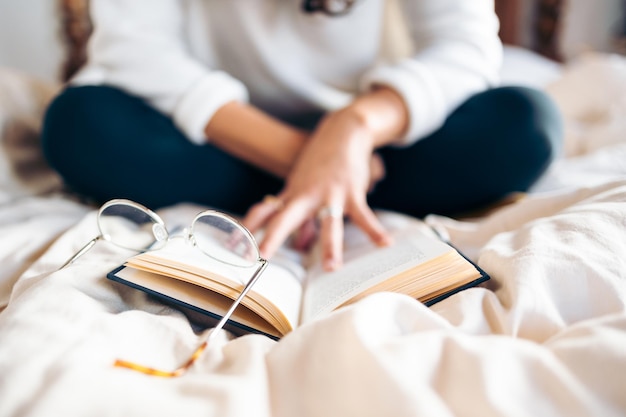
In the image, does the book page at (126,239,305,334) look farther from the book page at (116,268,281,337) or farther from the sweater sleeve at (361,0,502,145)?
the sweater sleeve at (361,0,502,145)

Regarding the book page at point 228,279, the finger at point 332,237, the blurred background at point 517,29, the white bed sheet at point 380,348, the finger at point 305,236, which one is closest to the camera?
the white bed sheet at point 380,348

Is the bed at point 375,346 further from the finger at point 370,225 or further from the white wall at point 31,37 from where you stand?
the white wall at point 31,37

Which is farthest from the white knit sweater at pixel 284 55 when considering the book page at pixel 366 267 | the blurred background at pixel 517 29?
the blurred background at pixel 517 29

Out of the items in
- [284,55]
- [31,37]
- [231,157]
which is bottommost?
[31,37]

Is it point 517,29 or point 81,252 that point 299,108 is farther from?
point 517,29

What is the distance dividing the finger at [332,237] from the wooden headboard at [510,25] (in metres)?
1.24

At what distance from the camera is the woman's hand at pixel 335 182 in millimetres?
579

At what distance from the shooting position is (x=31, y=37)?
5.63 ft

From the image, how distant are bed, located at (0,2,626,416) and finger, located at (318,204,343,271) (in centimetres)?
15

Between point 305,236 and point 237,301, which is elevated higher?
point 237,301

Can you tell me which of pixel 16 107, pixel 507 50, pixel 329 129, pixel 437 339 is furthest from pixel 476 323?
pixel 507 50

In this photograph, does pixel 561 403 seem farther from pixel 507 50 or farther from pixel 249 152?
pixel 507 50

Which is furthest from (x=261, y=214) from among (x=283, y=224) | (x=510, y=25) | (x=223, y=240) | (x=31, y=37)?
(x=31, y=37)

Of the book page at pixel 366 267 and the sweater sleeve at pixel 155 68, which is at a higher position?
the sweater sleeve at pixel 155 68
